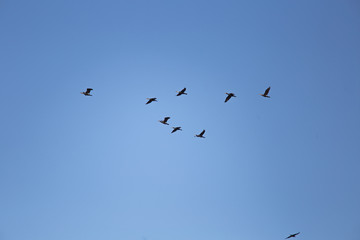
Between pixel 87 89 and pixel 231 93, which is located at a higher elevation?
pixel 231 93

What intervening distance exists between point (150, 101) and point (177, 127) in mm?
9418

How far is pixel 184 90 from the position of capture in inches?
3391

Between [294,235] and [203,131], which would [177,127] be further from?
[294,235]

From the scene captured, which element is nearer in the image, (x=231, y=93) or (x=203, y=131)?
(x=231, y=93)

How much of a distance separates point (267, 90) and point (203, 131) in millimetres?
16150

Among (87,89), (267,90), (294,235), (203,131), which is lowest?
(294,235)

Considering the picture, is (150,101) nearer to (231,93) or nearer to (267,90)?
→ (231,93)

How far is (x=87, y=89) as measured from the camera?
3383 inches

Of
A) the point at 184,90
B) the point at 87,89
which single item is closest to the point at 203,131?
the point at 184,90

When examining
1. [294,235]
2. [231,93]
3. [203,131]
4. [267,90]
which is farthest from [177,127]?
[294,235]

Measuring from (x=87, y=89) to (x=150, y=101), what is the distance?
40.8ft

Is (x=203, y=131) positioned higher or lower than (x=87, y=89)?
Answer: higher

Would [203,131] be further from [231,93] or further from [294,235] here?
[294,235]

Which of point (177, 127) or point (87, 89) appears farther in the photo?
point (177, 127)
